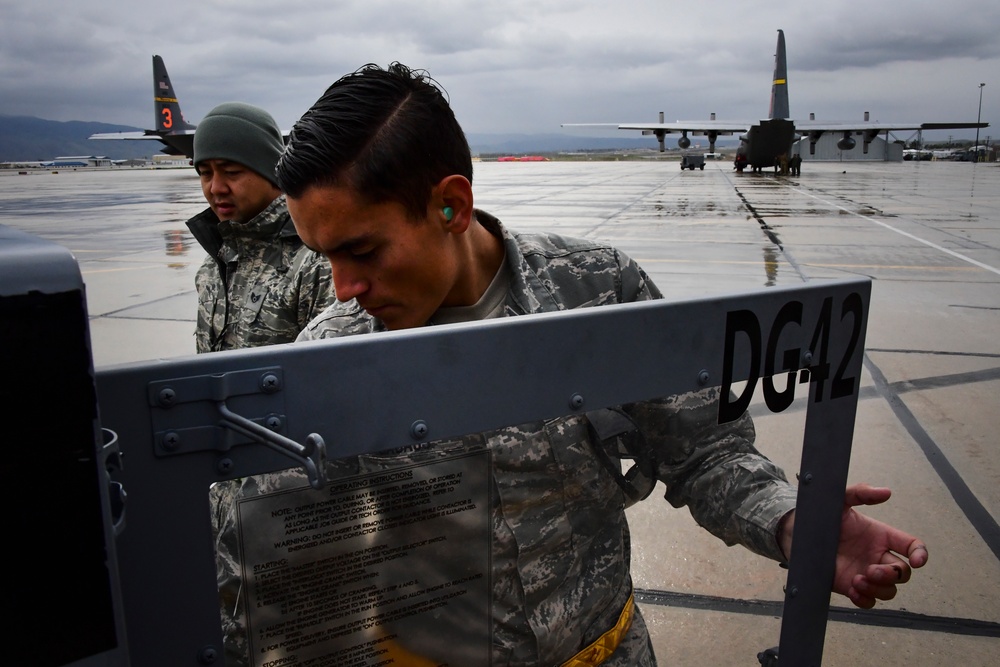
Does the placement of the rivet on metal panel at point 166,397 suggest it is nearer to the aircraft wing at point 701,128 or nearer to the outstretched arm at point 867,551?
the outstretched arm at point 867,551

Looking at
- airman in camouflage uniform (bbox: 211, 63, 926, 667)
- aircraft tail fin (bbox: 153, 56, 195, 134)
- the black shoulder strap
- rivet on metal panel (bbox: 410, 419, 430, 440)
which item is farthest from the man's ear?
aircraft tail fin (bbox: 153, 56, 195, 134)

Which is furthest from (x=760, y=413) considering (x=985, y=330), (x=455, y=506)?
(x=455, y=506)

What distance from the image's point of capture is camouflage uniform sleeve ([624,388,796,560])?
4.40ft

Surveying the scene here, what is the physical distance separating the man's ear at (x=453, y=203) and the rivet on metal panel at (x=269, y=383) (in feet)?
2.02

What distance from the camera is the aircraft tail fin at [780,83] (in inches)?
1313

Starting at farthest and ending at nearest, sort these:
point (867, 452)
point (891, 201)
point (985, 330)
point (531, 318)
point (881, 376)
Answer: point (891, 201) < point (985, 330) < point (881, 376) < point (867, 452) < point (531, 318)

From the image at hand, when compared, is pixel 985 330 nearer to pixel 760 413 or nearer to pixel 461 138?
pixel 760 413

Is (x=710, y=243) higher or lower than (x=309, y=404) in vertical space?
lower

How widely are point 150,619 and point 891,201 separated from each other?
63.8ft

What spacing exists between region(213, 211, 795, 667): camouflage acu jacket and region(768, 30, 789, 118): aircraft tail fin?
3568 cm

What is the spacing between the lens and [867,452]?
11.2 feet

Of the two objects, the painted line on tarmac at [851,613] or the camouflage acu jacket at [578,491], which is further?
the painted line on tarmac at [851,613]

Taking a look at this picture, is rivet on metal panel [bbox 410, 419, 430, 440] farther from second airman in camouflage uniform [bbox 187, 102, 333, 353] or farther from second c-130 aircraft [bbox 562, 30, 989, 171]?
second c-130 aircraft [bbox 562, 30, 989, 171]

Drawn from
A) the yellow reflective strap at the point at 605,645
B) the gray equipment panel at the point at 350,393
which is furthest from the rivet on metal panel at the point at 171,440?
the yellow reflective strap at the point at 605,645
